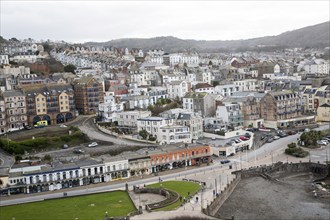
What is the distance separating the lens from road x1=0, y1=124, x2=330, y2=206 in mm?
42219

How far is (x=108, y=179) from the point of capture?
46.7m

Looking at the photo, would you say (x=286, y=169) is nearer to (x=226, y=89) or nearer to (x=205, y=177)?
(x=205, y=177)

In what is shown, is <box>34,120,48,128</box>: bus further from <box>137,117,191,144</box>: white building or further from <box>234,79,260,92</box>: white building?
<box>234,79,260,92</box>: white building

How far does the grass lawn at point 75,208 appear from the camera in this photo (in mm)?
35531

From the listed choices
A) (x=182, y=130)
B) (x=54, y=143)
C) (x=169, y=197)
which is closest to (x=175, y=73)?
(x=182, y=130)

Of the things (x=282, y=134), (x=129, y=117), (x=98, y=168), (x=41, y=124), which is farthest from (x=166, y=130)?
(x=41, y=124)

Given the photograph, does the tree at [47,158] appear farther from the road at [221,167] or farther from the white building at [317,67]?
the white building at [317,67]

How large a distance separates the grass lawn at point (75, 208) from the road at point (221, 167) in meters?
1.94

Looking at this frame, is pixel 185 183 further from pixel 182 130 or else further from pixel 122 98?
pixel 122 98

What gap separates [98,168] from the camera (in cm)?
4622

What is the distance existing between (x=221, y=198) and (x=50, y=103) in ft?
116

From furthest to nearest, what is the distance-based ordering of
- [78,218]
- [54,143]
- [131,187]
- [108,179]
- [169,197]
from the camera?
[54,143] → [108,179] → [131,187] → [169,197] → [78,218]

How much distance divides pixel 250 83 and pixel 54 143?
128 feet

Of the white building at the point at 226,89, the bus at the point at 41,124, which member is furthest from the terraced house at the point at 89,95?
the white building at the point at 226,89
